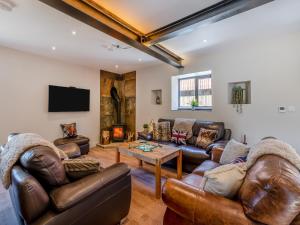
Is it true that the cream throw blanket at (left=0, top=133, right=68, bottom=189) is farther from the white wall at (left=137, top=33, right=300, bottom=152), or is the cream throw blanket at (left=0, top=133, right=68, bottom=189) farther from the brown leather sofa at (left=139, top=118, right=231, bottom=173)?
the white wall at (left=137, top=33, right=300, bottom=152)

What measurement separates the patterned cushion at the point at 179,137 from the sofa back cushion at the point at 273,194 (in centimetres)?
247

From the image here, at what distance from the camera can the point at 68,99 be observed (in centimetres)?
449

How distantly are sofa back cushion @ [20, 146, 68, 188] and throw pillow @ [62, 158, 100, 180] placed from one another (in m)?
0.09

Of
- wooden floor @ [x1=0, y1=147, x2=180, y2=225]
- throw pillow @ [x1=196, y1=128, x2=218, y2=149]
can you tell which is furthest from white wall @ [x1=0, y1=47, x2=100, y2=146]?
throw pillow @ [x1=196, y1=128, x2=218, y2=149]

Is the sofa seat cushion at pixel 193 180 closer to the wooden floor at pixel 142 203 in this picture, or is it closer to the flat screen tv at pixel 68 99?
the wooden floor at pixel 142 203

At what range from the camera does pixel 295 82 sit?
2980 millimetres

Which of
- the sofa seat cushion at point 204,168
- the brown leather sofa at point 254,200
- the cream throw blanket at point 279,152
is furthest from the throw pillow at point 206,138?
the brown leather sofa at point 254,200

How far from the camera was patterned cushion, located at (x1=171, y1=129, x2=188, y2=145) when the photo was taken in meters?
3.60

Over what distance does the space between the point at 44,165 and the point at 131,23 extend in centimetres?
248

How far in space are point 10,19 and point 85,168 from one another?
260cm

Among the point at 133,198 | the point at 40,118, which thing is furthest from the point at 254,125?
the point at 40,118

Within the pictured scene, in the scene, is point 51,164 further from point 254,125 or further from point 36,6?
point 254,125

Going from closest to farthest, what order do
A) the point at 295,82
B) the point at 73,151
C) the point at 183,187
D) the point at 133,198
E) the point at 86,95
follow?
the point at 183,187, the point at 133,198, the point at 73,151, the point at 295,82, the point at 86,95

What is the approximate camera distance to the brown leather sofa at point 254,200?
0.91m
